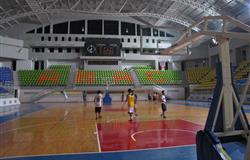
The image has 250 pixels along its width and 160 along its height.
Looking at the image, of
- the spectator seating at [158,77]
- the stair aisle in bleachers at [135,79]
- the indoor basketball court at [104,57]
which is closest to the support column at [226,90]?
the indoor basketball court at [104,57]

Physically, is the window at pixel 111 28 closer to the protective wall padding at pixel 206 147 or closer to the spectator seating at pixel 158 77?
the spectator seating at pixel 158 77

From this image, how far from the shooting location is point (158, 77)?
118 feet

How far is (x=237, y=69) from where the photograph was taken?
92.9ft

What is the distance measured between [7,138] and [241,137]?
267 inches

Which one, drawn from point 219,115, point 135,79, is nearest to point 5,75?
point 135,79

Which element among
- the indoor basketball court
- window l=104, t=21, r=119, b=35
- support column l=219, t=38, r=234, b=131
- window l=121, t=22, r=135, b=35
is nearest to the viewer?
support column l=219, t=38, r=234, b=131

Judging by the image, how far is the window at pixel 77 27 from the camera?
123ft

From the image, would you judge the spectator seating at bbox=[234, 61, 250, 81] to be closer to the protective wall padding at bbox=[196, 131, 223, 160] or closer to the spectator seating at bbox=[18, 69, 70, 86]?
the spectator seating at bbox=[18, 69, 70, 86]

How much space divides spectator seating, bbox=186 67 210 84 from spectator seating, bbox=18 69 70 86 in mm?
19018

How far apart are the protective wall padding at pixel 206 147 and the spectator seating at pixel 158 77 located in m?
30.4

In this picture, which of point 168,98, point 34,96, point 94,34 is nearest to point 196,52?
point 168,98

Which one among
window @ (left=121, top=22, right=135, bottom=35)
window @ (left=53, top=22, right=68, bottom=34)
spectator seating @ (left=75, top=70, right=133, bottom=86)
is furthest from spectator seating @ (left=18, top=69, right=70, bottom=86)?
window @ (left=121, top=22, right=135, bottom=35)

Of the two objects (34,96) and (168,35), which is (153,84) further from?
(34,96)

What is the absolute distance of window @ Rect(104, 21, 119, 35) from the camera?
125ft
